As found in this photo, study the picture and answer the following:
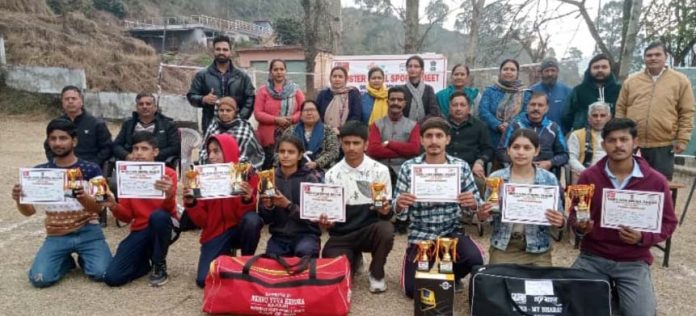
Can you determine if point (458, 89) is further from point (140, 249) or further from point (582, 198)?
point (140, 249)

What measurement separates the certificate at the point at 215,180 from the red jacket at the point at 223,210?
0.29 m

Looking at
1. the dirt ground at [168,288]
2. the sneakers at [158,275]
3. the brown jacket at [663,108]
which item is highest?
the brown jacket at [663,108]

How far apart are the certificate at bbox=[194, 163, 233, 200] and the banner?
206 inches

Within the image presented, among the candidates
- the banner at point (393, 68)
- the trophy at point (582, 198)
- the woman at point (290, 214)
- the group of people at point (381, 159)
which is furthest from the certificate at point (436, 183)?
the banner at point (393, 68)

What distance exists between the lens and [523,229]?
3738 mm

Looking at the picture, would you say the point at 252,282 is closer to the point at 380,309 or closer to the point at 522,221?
the point at 380,309

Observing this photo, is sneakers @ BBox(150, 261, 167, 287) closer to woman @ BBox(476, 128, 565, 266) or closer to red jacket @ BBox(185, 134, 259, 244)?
red jacket @ BBox(185, 134, 259, 244)

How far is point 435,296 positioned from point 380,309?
57cm

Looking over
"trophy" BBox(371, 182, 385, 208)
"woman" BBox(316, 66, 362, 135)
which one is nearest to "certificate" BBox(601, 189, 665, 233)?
"trophy" BBox(371, 182, 385, 208)

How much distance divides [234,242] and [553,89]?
13.9 ft

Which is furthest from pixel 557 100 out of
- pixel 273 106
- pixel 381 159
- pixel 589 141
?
pixel 273 106

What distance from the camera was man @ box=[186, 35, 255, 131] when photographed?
580cm

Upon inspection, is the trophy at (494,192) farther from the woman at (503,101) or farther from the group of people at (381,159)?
the woman at (503,101)

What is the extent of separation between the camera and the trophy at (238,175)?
12.6ft
